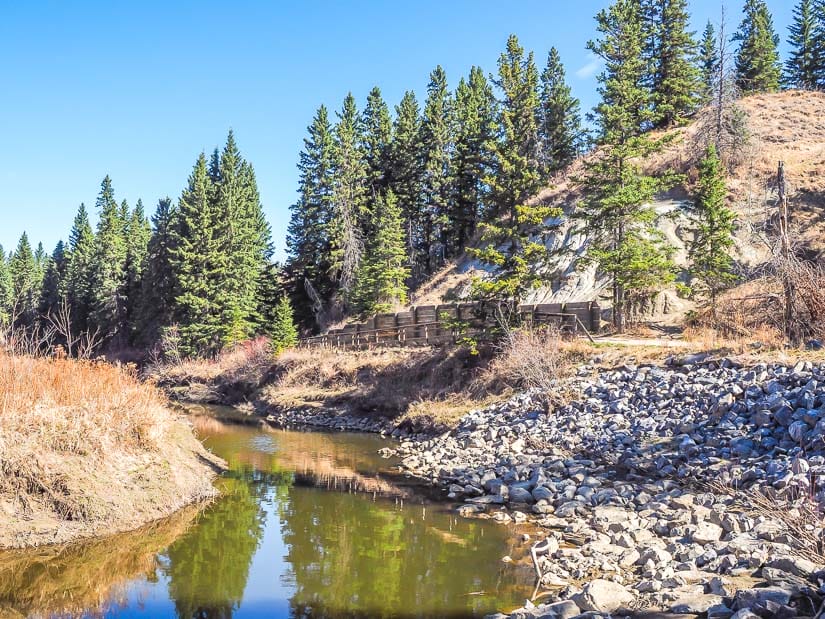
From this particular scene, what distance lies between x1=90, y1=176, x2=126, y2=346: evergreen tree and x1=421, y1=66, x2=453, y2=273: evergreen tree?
106ft

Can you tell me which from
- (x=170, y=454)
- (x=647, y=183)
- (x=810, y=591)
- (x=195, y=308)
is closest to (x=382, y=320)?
(x=195, y=308)

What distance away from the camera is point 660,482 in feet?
45.1

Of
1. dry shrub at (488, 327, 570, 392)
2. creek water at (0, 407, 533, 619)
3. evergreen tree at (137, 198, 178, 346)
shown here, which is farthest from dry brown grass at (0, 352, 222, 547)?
evergreen tree at (137, 198, 178, 346)

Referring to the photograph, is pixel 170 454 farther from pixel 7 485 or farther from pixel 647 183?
pixel 647 183

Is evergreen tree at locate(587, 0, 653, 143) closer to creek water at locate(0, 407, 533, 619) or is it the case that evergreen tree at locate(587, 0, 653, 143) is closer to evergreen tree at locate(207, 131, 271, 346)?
creek water at locate(0, 407, 533, 619)

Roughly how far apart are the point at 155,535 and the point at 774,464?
39.7 feet

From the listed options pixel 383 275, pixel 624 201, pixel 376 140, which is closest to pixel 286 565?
pixel 624 201

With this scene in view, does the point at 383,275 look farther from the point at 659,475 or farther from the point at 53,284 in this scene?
the point at 53,284

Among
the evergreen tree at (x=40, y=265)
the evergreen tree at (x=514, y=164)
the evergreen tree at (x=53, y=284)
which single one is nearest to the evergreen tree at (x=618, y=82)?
the evergreen tree at (x=514, y=164)

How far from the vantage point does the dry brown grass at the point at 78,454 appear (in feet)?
34.4

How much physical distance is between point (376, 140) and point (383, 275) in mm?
23344

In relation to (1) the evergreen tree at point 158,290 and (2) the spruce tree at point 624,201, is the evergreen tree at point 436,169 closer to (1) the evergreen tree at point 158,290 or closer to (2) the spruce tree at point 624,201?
(1) the evergreen tree at point 158,290

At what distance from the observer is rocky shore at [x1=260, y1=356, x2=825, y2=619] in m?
7.80

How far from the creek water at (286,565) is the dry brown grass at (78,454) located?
1.54 feet
